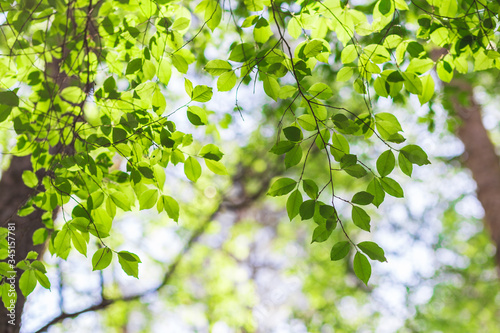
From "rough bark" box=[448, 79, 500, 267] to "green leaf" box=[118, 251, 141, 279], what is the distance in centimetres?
465

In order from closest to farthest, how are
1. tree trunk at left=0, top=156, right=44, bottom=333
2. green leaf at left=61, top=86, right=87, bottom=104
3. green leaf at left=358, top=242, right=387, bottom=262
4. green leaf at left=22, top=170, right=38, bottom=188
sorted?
green leaf at left=358, top=242, right=387, bottom=262 → green leaf at left=22, top=170, right=38, bottom=188 → green leaf at left=61, top=86, right=87, bottom=104 → tree trunk at left=0, top=156, right=44, bottom=333

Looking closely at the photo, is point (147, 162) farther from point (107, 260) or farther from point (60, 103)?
point (60, 103)

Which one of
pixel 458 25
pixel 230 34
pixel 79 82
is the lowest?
pixel 79 82

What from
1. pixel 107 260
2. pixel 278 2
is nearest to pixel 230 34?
pixel 278 2

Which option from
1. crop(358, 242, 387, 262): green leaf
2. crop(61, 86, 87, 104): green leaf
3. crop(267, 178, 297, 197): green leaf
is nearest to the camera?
crop(358, 242, 387, 262): green leaf

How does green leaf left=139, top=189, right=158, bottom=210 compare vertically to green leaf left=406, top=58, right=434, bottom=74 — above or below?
below

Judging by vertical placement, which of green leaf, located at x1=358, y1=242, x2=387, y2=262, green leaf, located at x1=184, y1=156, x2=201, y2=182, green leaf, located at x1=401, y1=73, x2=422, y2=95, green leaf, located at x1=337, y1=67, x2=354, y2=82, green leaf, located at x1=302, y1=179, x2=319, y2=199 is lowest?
green leaf, located at x1=358, y1=242, x2=387, y2=262

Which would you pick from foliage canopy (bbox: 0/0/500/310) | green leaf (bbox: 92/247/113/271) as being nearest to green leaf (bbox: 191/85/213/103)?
foliage canopy (bbox: 0/0/500/310)

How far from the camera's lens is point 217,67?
1.10 m

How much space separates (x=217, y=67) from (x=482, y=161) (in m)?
5.28

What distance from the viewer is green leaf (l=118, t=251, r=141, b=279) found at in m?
1.06

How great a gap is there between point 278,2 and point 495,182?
434 centimetres

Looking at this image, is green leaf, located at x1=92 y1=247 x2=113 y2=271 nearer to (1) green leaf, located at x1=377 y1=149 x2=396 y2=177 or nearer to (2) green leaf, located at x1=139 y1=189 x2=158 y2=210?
(2) green leaf, located at x1=139 y1=189 x2=158 y2=210

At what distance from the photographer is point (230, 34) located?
3562mm
